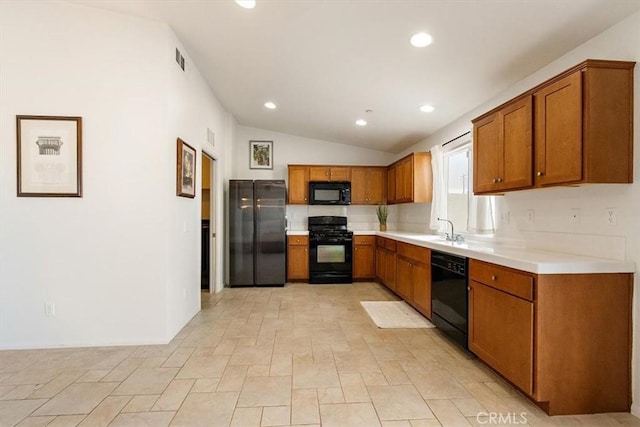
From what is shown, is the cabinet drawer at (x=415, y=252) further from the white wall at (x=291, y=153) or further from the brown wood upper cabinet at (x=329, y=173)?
the white wall at (x=291, y=153)

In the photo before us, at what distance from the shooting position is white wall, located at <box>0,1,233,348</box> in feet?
9.39

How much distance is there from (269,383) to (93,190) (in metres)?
2.34

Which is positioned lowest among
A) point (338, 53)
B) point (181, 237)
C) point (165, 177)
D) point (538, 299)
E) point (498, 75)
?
point (538, 299)

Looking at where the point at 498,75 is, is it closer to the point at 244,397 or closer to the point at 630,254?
the point at 630,254

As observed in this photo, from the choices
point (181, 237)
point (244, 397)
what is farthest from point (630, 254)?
point (181, 237)

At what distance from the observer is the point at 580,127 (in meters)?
1.95

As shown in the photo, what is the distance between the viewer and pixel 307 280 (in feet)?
18.8

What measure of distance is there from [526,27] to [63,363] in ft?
14.2

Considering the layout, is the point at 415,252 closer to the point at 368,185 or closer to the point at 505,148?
the point at 505,148

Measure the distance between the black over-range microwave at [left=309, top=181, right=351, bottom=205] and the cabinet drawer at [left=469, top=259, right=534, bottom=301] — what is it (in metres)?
3.39

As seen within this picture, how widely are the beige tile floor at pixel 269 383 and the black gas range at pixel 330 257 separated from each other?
217cm

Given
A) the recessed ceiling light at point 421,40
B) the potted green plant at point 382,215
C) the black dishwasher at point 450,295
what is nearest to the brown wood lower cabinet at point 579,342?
the black dishwasher at point 450,295

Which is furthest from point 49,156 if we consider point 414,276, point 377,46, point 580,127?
point 580,127

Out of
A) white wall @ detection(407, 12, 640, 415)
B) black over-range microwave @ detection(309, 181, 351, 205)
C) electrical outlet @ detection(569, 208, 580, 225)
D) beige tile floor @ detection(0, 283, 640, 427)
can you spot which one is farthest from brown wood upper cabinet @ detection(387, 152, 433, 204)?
electrical outlet @ detection(569, 208, 580, 225)
